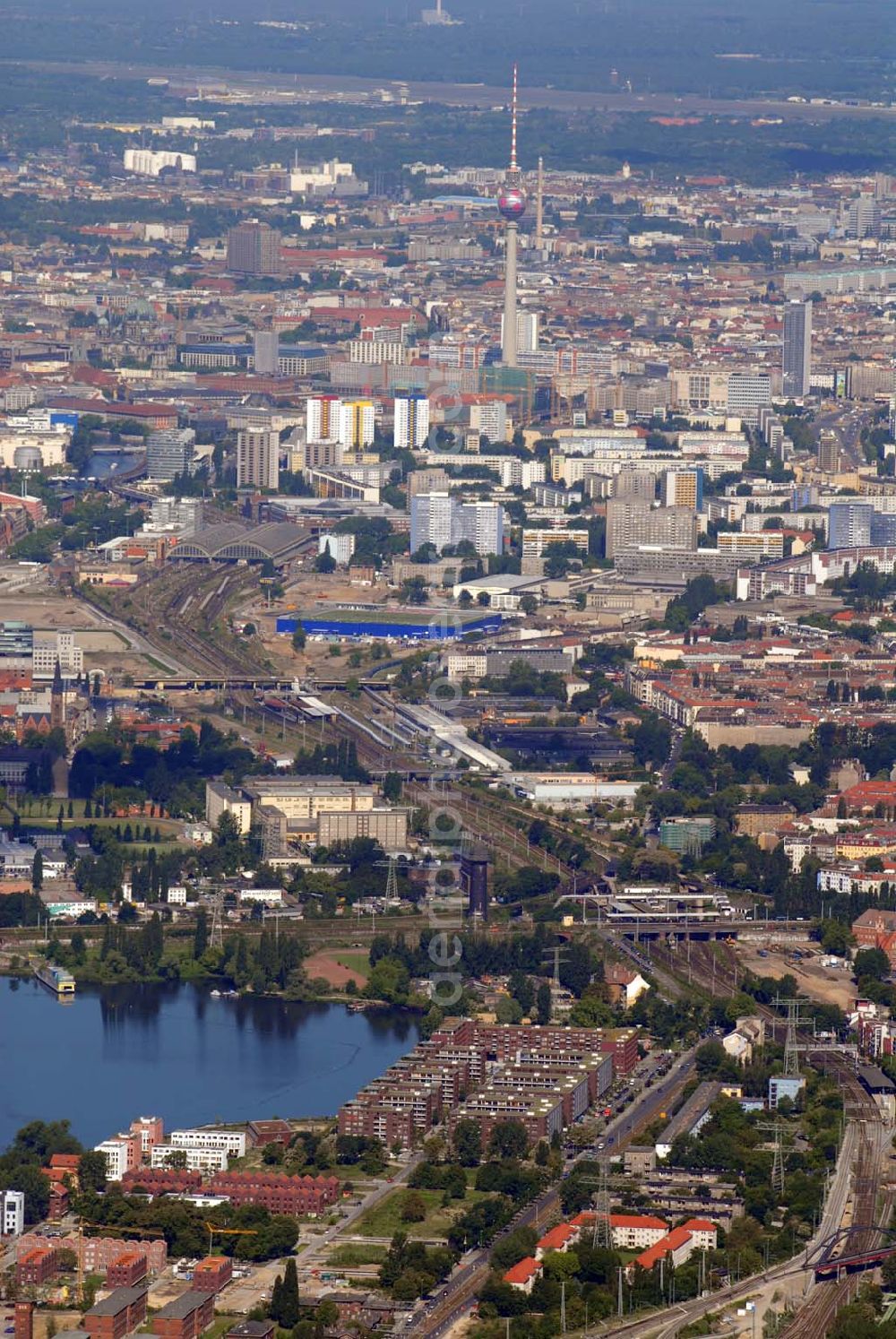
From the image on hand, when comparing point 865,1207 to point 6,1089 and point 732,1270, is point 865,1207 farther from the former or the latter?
point 6,1089

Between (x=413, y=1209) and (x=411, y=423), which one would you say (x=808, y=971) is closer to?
(x=413, y=1209)

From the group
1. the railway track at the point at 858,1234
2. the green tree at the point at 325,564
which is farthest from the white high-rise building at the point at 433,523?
the railway track at the point at 858,1234

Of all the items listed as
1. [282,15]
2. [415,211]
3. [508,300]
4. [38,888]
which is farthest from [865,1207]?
[282,15]

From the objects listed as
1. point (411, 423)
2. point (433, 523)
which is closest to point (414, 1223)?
point (433, 523)

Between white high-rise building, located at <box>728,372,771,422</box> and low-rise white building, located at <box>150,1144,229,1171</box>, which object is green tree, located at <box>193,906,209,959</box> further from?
white high-rise building, located at <box>728,372,771,422</box>

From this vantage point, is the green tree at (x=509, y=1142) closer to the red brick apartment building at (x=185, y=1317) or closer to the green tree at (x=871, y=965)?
the red brick apartment building at (x=185, y=1317)
